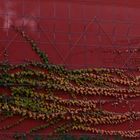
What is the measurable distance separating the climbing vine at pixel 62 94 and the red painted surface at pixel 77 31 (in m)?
0.10

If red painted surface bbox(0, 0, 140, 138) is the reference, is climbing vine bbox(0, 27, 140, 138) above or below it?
below

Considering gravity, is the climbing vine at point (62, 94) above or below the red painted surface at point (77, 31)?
below

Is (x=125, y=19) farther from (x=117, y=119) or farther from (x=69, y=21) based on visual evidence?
(x=117, y=119)

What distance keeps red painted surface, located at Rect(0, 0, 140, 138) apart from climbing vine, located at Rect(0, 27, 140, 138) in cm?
10

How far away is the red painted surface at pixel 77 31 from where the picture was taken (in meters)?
9.55

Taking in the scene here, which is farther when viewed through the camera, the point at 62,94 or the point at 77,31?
the point at 77,31

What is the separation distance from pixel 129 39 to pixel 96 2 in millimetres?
759

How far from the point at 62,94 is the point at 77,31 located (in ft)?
3.23

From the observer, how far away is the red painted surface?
9.55 meters

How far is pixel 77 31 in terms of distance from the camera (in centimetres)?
977

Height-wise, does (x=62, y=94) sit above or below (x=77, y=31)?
below

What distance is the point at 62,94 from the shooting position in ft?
31.4

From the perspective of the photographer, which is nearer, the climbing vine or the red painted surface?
the climbing vine

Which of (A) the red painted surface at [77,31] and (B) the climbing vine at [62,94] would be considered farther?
(A) the red painted surface at [77,31]
